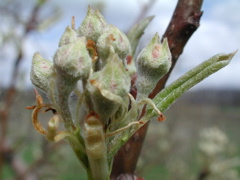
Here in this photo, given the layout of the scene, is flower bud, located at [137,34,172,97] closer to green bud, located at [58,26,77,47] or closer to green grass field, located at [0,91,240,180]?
green bud, located at [58,26,77,47]

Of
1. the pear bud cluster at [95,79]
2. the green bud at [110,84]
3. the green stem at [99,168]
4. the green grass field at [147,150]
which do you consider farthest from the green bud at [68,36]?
the green grass field at [147,150]

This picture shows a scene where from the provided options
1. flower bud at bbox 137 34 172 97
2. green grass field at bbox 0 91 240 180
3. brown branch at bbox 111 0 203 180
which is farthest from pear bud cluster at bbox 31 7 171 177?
green grass field at bbox 0 91 240 180

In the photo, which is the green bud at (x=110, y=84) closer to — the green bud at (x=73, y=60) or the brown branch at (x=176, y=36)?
the green bud at (x=73, y=60)

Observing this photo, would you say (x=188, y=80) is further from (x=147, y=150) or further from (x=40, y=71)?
(x=147, y=150)

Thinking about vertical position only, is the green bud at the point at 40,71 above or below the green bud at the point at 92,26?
below

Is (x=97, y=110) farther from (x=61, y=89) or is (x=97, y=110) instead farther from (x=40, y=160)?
(x=40, y=160)
